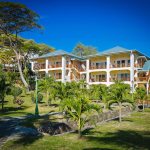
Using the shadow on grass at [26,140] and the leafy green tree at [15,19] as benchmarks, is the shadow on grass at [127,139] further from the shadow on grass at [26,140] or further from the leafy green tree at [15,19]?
the leafy green tree at [15,19]

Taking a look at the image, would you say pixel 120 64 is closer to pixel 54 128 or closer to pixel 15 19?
pixel 15 19

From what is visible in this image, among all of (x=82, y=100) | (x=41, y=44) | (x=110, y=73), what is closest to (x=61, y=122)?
(x=82, y=100)

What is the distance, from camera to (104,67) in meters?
52.8

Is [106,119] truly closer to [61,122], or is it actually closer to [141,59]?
[61,122]

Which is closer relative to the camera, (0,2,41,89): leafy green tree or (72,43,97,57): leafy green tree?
(0,2,41,89): leafy green tree

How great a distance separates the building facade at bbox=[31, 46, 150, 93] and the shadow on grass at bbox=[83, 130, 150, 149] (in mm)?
28594

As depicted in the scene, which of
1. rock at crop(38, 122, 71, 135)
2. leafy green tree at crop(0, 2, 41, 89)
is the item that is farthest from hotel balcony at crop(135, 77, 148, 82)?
rock at crop(38, 122, 71, 135)

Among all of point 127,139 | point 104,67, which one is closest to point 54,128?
point 127,139

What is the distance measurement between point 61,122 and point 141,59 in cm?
3724

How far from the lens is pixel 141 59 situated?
52.4 meters

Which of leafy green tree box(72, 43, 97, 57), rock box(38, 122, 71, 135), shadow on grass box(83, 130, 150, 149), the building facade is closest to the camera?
shadow on grass box(83, 130, 150, 149)

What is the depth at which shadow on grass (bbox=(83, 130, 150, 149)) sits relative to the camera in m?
13.1

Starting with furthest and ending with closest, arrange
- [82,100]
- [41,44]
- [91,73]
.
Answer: [41,44], [91,73], [82,100]

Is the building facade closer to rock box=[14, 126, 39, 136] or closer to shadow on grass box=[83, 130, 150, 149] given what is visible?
shadow on grass box=[83, 130, 150, 149]
